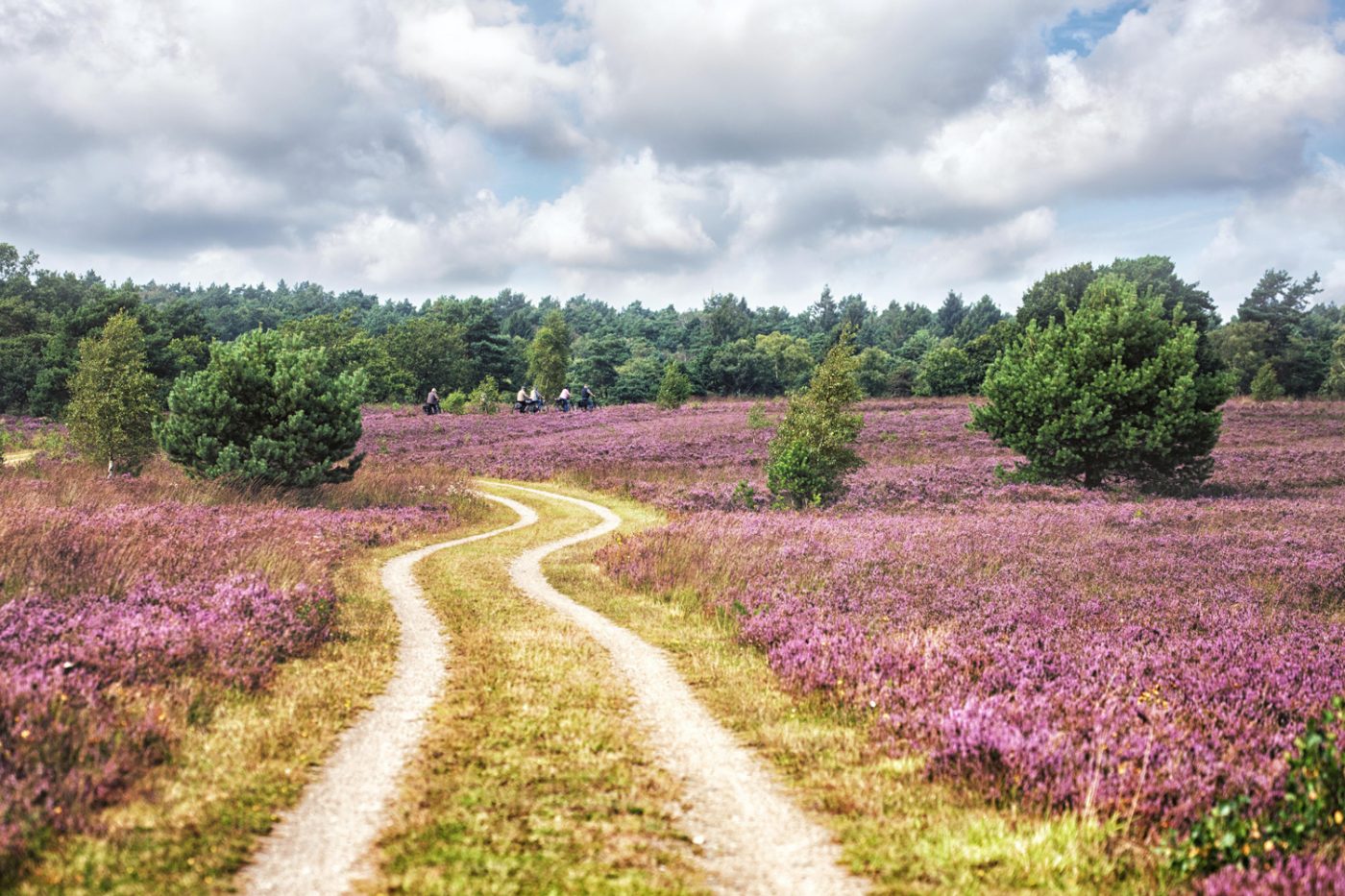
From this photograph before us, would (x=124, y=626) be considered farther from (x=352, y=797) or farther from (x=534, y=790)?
(x=534, y=790)

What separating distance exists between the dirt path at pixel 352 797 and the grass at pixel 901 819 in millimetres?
3182

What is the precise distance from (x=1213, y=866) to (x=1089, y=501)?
70.1 ft

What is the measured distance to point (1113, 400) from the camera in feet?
83.6

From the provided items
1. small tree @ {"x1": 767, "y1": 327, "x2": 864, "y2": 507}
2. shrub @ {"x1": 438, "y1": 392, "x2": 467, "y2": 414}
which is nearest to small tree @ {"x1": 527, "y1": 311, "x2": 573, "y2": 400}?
shrub @ {"x1": 438, "y1": 392, "x2": 467, "y2": 414}

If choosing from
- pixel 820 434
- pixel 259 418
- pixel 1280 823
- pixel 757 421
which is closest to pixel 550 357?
pixel 757 421

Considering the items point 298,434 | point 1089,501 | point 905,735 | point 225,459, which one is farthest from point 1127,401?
point 225,459

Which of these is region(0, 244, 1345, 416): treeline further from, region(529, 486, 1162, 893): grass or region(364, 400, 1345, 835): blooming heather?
region(529, 486, 1162, 893): grass

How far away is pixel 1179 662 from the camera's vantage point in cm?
838

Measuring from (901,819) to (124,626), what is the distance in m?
8.25

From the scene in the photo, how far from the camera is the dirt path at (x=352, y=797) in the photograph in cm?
470

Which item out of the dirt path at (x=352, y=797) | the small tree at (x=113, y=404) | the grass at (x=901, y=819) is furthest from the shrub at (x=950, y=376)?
the dirt path at (x=352, y=797)

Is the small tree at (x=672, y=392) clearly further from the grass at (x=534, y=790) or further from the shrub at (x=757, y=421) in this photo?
the grass at (x=534, y=790)

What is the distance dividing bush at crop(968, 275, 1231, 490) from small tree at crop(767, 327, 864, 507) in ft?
19.9

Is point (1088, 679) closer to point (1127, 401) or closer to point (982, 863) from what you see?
point (982, 863)
